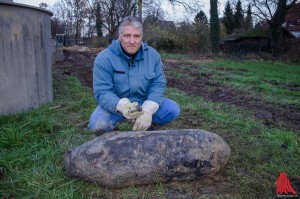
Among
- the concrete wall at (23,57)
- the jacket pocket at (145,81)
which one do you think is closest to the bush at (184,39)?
the concrete wall at (23,57)

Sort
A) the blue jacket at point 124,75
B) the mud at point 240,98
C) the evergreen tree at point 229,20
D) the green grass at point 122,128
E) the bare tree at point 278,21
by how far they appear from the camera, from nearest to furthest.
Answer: the green grass at point 122,128, the blue jacket at point 124,75, the mud at point 240,98, the bare tree at point 278,21, the evergreen tree at point 229,20

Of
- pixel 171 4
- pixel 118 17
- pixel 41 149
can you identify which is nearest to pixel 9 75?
pixel 41 149

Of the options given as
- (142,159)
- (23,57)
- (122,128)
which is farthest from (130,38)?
(23,57)

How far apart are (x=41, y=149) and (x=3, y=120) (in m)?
1.39

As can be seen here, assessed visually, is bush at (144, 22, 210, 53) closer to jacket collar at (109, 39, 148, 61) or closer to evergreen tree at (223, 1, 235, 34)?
evergreen tree at (223, 1, 235, 34)

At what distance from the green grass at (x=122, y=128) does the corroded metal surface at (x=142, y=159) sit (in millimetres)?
98

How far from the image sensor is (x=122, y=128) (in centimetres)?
425

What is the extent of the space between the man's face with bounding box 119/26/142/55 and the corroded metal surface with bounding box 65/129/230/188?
1.00 meters

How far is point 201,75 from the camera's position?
33.4 ft

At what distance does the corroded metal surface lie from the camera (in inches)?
104

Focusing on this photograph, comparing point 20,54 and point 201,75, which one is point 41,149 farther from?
point 201,75

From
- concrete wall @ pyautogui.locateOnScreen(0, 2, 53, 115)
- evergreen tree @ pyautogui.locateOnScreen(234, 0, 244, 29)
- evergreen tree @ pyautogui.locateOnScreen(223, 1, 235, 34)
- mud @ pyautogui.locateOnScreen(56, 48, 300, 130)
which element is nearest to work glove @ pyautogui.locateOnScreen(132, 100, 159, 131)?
mud @ pyautogui.locateOnScreen(56, 48, 300, 130)

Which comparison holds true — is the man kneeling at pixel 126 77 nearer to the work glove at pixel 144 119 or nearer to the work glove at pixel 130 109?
the work glove at pixel 144 119

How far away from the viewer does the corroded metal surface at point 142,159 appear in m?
2.65
